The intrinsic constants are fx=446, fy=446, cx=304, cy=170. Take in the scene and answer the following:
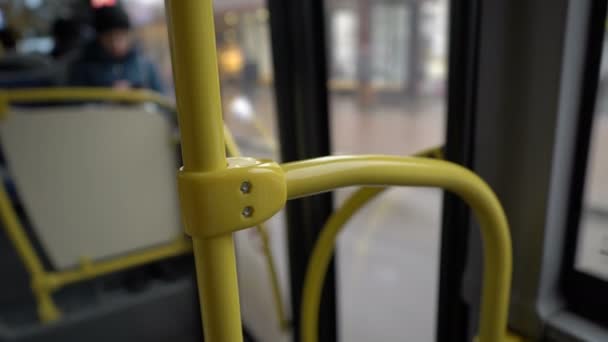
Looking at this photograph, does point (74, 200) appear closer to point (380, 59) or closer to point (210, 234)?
point (210, 234)

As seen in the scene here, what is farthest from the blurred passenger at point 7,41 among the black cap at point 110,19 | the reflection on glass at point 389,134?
the reflection on glass at point 389,134

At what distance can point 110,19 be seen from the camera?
246 centimetres

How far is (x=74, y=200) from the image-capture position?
72.9 inches

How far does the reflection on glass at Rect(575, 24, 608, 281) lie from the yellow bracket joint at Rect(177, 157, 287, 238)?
0.76 m

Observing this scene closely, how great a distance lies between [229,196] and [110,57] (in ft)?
8.26

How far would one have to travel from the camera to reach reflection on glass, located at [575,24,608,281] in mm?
884

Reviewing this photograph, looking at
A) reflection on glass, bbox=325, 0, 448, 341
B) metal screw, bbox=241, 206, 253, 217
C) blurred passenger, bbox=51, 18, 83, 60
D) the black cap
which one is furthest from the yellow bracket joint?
blurred passenger, bbox=51, 18, 83, 60

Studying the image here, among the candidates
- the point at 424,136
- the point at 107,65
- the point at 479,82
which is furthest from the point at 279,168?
the point at 424,136

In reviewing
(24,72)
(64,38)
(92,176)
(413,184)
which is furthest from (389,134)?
(413,184)

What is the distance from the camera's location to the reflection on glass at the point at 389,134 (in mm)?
1985

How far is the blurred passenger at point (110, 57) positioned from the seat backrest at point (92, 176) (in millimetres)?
771

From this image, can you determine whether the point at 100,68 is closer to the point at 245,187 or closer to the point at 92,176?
the point at 92,176

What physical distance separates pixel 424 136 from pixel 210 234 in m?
5.28

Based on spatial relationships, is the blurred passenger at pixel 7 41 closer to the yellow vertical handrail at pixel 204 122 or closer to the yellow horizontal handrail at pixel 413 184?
the yellow horizontal handrail at pixel 413 184
